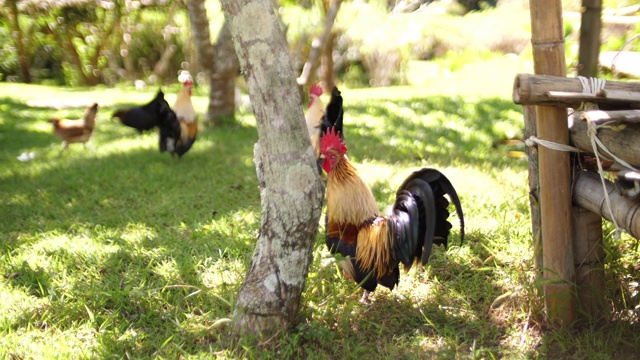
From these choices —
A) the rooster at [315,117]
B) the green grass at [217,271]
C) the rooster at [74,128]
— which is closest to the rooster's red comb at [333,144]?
the green grass at [217,271]

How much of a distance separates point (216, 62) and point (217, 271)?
4.00m

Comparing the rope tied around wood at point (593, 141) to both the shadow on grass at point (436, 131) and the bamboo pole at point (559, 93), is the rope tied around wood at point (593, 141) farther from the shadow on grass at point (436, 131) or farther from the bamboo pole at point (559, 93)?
the shadow on grass at point (436, 131)

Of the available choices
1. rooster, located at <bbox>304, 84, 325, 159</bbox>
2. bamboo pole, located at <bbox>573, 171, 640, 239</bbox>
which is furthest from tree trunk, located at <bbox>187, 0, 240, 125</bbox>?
bamboo pole, located at <bbox>573, 171, 640, 239</bbox>

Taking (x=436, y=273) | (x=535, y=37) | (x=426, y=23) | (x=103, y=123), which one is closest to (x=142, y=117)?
(x=103, y=123)

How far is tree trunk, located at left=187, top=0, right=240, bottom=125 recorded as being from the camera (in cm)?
666

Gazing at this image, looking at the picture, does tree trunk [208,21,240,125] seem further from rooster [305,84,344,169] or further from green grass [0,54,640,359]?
rooster [305,84,344,169]

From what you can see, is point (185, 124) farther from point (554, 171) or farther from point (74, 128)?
point (554, 171)

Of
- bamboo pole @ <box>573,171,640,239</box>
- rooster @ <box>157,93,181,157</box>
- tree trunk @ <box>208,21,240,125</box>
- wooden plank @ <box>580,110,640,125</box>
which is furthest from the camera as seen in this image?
tree trunk @ <box>208,21,240,125</box>

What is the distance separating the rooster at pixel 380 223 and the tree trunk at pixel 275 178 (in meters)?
0.48

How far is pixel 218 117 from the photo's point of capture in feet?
24.7

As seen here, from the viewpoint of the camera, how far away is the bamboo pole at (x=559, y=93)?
246 centimetres

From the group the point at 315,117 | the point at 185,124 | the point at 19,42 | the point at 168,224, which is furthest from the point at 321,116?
the point at 19,42

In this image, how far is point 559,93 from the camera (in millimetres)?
2453

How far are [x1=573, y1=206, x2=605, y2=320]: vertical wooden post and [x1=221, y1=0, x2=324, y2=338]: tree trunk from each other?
49.0 inches
